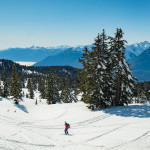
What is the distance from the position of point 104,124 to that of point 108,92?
28.0ft

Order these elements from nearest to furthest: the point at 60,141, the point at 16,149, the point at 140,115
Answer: the point at 16,149 → the point at 60,141 → the point at 140,115

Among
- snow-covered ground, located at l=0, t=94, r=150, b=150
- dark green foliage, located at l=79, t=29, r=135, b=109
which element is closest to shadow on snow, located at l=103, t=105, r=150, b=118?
snow-covered ground, located at l=0, t=94, r=150, b=150

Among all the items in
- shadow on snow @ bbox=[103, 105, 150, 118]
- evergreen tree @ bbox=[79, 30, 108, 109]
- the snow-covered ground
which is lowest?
the snow-covered ground

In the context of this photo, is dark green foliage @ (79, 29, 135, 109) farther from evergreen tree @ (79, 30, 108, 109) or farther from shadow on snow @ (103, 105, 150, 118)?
shadow on snow @ (103, 105, 150, 118)

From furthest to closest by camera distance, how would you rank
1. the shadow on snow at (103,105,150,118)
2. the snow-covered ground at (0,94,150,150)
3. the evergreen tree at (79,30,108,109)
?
the evergreen tree at (79,30,108,109)
the shadow on snow at (103,105,150,118)
the snow-covered ground at (0,94,150,150)

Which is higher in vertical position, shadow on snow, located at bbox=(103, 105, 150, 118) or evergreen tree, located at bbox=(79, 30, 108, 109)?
evergreen tree, located at bbox=(79, 30, 108, 109)

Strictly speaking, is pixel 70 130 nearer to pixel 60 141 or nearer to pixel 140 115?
pixel 60 141

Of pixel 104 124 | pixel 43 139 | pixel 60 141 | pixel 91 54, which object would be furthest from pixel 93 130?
pixel 91 54

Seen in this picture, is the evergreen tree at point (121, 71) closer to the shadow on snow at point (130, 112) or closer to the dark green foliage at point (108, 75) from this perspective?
the dark green foliage at point (108, 75)

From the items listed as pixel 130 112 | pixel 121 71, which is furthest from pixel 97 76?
pixel 130 112

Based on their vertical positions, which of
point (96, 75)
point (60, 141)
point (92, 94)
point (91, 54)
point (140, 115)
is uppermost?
point (91, 54)

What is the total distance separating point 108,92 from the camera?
29281 millimetres

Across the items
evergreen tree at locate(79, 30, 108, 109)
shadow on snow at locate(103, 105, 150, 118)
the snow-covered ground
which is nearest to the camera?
the snow-covered ground

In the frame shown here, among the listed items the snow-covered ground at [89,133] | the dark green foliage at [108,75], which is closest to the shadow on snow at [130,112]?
the snow-covered ground at [89,133]
